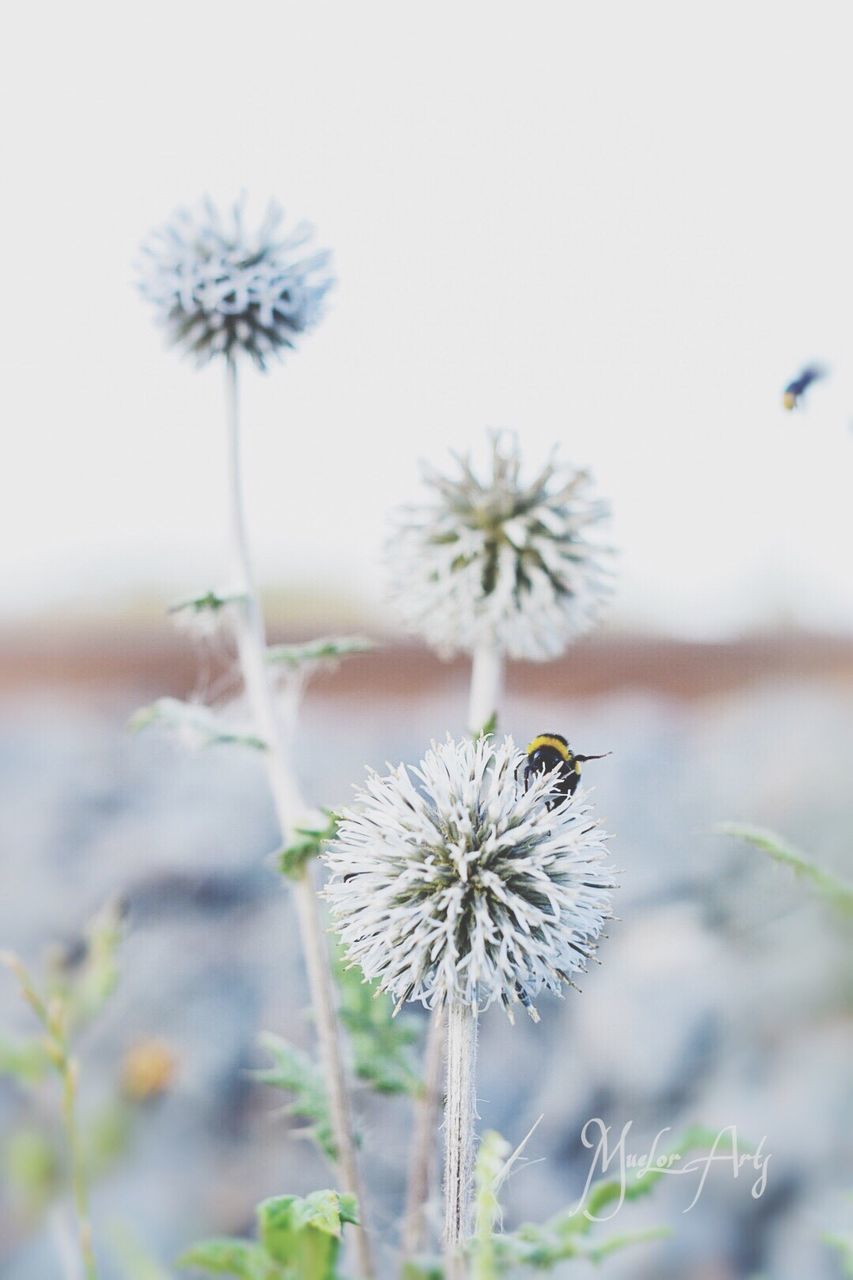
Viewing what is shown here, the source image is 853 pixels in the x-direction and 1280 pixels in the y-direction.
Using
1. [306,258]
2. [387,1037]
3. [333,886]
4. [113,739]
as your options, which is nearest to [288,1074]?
[387,1037]

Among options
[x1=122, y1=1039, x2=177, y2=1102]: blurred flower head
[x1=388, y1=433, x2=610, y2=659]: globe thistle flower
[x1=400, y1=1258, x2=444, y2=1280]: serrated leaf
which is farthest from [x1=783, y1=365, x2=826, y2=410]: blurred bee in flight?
[x1=122, y1=1039, x2=177, y2=1102]: blurred flower head

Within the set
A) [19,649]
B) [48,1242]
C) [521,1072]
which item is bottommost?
[48,1242]

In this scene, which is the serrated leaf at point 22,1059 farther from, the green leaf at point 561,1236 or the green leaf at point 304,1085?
the green leaf at point 561,1236

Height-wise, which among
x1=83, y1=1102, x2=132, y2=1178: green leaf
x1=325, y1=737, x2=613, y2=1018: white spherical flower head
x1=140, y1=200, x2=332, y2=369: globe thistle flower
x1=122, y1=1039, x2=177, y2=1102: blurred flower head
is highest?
x1=140, y1=200, x2=332, y2=369: globe thistle flower

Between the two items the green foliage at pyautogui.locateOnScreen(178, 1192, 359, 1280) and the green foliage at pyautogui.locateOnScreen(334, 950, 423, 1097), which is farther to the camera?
the green foliage at pyautogui.locateOnScreen(334, 950, 423, 1097)

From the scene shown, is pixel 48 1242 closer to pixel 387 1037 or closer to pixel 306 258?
pixel 387 1037

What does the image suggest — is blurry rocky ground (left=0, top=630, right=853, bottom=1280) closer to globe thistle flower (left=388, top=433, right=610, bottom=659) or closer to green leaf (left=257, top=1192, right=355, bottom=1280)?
globe thistle flower (left=388, top=433, right=610, bottom=659)

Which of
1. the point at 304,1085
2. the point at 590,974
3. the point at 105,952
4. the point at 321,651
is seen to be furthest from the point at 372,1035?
the point at 590,974
